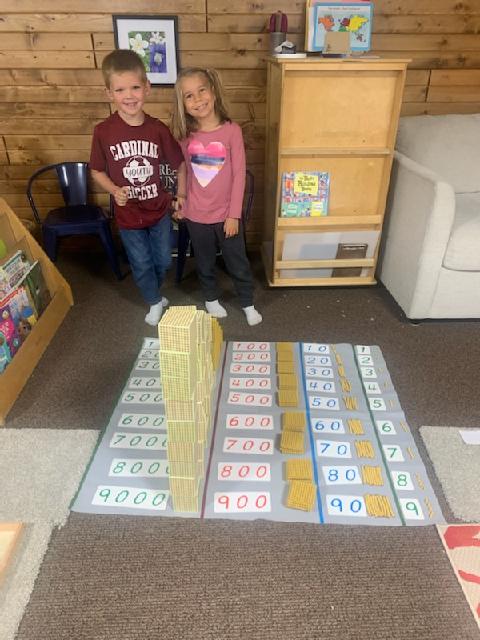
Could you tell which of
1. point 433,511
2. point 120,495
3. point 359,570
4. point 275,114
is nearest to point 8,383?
point 120,495

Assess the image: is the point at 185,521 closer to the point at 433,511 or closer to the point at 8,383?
the point at 433,511

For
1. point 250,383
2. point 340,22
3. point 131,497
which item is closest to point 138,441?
point 131,497

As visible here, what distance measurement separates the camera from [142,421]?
5.38ft

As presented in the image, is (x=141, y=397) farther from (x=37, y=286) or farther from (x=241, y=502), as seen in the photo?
(x=37, y=286)

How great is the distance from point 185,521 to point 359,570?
47 centimetres

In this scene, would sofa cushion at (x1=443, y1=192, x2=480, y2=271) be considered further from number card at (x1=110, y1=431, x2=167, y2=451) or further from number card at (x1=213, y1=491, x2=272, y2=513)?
number card at (x1=110, y1=431, x2=167, y2=451)

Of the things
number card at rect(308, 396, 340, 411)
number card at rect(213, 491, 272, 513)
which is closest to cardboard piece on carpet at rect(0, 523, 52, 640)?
number card at rect(213, 491, 272, 513)

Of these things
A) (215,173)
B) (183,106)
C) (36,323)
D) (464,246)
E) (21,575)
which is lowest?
(21,575)

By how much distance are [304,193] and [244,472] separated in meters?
1.41

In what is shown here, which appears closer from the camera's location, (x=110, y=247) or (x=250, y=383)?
(x=250, y=383)

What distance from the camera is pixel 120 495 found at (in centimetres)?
138

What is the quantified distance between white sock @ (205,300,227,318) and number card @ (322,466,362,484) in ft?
3.30

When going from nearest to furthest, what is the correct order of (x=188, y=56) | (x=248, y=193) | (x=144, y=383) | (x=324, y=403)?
1. (x=324, y=403)
2. (x=144, y=383)
3. (x=188, y=56)
4. (x=248, y=193)

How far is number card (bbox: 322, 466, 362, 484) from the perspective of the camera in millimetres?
1415
